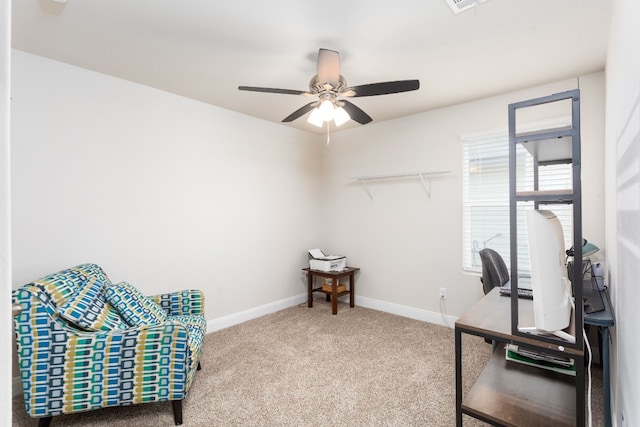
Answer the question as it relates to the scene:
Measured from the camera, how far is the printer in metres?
4.03

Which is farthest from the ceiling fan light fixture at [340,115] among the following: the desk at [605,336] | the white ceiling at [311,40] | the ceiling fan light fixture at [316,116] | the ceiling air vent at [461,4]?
the desk at [605,336]

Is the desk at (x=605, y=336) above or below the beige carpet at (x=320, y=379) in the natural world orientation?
above

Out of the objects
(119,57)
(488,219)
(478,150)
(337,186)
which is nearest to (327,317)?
(337,186)

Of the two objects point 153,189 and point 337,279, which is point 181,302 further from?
point 337,279

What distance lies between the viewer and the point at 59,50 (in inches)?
90.0

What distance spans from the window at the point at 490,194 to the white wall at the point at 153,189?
2047mm

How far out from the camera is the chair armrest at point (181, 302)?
2.59 meters

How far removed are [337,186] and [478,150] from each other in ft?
6.01

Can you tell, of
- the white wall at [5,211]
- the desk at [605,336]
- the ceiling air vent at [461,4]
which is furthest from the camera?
the ceiling air vent at [461,4]

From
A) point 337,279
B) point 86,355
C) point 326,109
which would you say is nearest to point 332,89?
point 326,109

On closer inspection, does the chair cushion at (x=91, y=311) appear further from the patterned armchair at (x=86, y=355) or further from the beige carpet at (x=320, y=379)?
the beige carpet at (x=320, y=379)

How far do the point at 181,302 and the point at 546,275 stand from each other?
2.47 metres

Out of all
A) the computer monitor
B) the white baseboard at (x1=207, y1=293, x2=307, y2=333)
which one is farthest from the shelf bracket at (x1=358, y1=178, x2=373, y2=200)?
the computer monitor

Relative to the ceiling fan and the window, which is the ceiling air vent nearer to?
the ceiling fan
